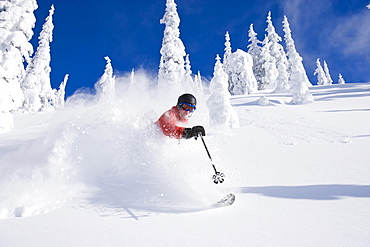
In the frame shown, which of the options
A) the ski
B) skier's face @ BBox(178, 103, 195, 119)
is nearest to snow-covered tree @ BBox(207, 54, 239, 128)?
skier's face @ BBox(178, 103, 195, 119)

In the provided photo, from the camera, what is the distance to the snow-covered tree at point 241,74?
36688 millimetres

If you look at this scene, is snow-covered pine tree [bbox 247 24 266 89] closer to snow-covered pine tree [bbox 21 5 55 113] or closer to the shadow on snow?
snow-covered pine tree [bbox 21 5 55 113]

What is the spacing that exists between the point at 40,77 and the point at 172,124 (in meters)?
34.2

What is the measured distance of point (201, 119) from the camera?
14.2 m

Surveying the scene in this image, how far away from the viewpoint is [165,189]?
3668mm

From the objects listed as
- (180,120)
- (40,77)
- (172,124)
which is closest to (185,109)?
(180,120)

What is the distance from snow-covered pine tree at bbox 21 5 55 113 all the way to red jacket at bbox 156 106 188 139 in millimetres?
31625

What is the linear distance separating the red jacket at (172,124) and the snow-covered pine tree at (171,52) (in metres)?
20.2

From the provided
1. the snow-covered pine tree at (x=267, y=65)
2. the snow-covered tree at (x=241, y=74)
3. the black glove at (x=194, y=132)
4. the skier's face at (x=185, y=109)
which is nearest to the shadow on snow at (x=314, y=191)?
the black glove at (x=194, y=132)

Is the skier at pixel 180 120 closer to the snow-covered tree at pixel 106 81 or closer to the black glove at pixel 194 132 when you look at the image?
the black glove at pixel 194 132

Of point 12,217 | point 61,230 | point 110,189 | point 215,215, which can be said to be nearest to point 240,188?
point 215,215

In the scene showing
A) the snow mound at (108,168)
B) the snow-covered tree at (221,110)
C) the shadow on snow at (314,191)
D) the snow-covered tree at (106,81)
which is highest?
the snow-covered tree at (106,81)

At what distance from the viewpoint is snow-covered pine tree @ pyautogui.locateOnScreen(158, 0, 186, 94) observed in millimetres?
25234

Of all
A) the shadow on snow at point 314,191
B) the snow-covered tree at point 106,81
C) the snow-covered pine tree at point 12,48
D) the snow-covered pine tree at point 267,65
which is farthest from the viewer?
the snow-covered tree at point 106,81
